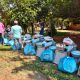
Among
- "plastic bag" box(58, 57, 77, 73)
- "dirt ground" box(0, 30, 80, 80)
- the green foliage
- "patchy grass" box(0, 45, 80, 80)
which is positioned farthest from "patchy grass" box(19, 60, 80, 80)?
the green foliage

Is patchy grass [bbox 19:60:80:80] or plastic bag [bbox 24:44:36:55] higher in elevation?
plastic bag [bbox 24:44:36:55]

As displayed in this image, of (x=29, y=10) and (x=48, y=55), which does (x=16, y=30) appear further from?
(x=29, y=10)

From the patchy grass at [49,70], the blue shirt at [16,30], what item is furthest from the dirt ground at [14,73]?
the blue shirt at [16,30]

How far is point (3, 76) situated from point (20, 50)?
494 cm

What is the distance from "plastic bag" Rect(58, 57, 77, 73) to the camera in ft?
28.1

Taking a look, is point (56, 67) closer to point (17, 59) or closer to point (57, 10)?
→ point (17, 59)

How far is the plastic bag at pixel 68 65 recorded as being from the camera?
8.58 meters

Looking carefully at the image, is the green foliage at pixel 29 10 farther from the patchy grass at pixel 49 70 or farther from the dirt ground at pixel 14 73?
the patchy grass at pixel 49 70

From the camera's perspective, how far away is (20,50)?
519 inches

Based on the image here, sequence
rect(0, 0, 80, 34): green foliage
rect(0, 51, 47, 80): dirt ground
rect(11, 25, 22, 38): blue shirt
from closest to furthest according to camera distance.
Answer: rect(0, 51, 47, 80): dirt ground → rect(11, 25, 22, 38): blue shirt → rect(0, 0, 80, 34): green foliage

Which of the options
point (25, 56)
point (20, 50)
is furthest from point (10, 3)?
point (25, 56)

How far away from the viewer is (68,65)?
8617mm

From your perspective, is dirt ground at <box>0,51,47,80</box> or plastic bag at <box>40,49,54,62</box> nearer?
dirt ground at <box>0,51,47,80</box>

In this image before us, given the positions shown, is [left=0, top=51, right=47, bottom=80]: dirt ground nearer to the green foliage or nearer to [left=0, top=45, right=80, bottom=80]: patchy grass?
[left=0, top=45, right=80, bottom=80]: patchy grass
